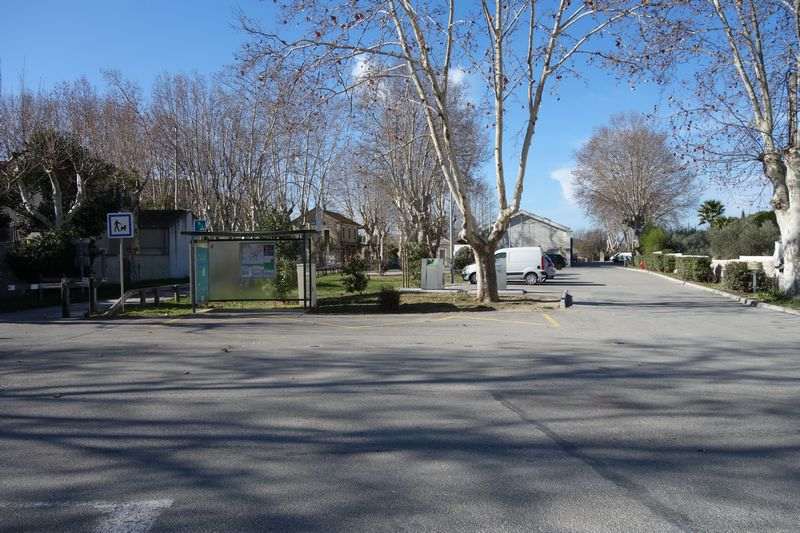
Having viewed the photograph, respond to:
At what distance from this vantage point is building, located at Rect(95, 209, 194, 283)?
39.2 metres

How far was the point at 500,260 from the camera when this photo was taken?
28203 millimetres

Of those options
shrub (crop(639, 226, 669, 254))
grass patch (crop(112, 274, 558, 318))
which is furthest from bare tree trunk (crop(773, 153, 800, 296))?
shrub (crop(639, 226, 669, 254))

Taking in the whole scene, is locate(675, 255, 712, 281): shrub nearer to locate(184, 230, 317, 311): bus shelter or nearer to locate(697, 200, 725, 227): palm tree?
locate(184, 230, 317, 311): bus shelter

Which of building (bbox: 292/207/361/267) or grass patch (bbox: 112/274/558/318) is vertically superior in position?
building (bbox: 292/207/361/267)

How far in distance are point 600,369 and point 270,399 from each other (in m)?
4.86

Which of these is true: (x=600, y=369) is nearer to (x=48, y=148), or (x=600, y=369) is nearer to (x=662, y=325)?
(x=662, y=325)

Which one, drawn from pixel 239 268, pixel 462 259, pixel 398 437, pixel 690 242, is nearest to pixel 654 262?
pixel 690 242

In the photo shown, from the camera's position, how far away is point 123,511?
4477 mm

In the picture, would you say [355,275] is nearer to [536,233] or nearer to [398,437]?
[398,437]

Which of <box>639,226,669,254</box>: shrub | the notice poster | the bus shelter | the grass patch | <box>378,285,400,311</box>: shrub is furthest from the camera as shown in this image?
<box>639,226,669,254</box>: shrub

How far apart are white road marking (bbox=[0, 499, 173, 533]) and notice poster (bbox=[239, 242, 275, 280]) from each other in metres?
16.4

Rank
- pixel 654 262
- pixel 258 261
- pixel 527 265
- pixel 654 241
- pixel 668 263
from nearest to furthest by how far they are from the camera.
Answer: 1. pixel 258 261
2. pixel 527 265
3. pixel 668 263
4. pixel 654 262
5. pixel 654 241

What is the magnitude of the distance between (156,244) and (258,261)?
74.5ft

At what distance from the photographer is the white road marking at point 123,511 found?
4.21 m
